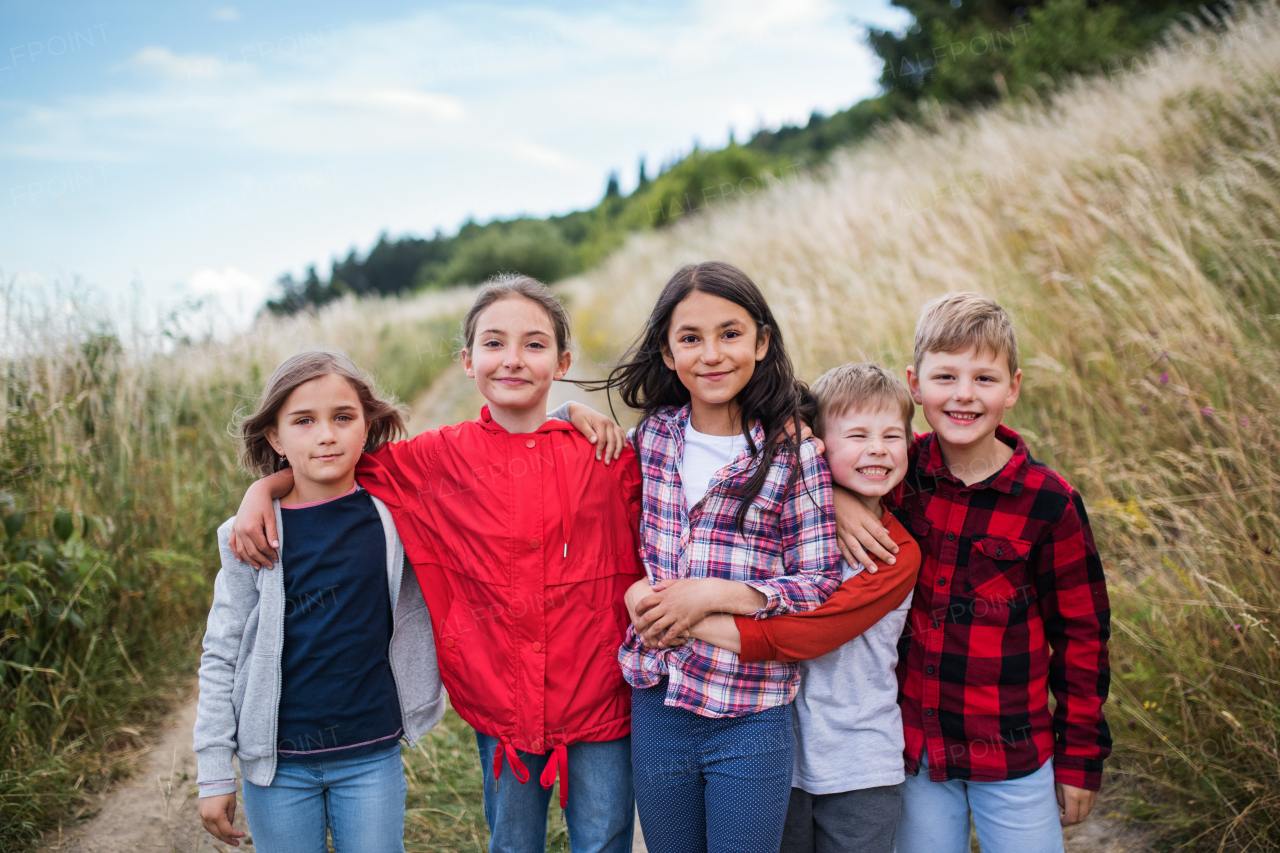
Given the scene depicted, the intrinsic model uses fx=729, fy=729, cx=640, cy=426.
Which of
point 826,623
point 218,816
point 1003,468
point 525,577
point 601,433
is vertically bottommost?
point 218,816

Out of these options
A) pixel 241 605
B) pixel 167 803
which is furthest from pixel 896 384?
pixel 167 803

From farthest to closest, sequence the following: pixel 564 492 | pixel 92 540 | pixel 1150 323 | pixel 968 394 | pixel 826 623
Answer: pixel 1150 323, pixel 92 540, pixel 564 492, pixel 968 394, pixel 826 623

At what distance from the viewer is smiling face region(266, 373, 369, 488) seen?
1888 millimetres

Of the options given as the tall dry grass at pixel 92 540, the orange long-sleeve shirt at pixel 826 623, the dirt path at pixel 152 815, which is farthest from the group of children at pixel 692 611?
the tall dry grass at pixel 92 540

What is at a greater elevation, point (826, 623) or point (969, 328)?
point (969, 328)

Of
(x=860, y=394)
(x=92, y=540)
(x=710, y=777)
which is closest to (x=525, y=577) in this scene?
(x=710, y=777)

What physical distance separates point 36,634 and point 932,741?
11.1 feet

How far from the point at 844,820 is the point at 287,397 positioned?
1757 millimetres

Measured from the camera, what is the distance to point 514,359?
1957 millimetres

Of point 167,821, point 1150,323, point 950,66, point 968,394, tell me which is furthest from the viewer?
point 950,66

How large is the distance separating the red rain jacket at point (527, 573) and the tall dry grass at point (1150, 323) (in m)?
1.75

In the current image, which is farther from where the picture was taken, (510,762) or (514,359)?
(514,359)

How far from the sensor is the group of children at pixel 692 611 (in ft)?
5.64

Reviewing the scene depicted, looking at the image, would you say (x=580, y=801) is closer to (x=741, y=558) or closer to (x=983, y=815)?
(x=741, y=558)
